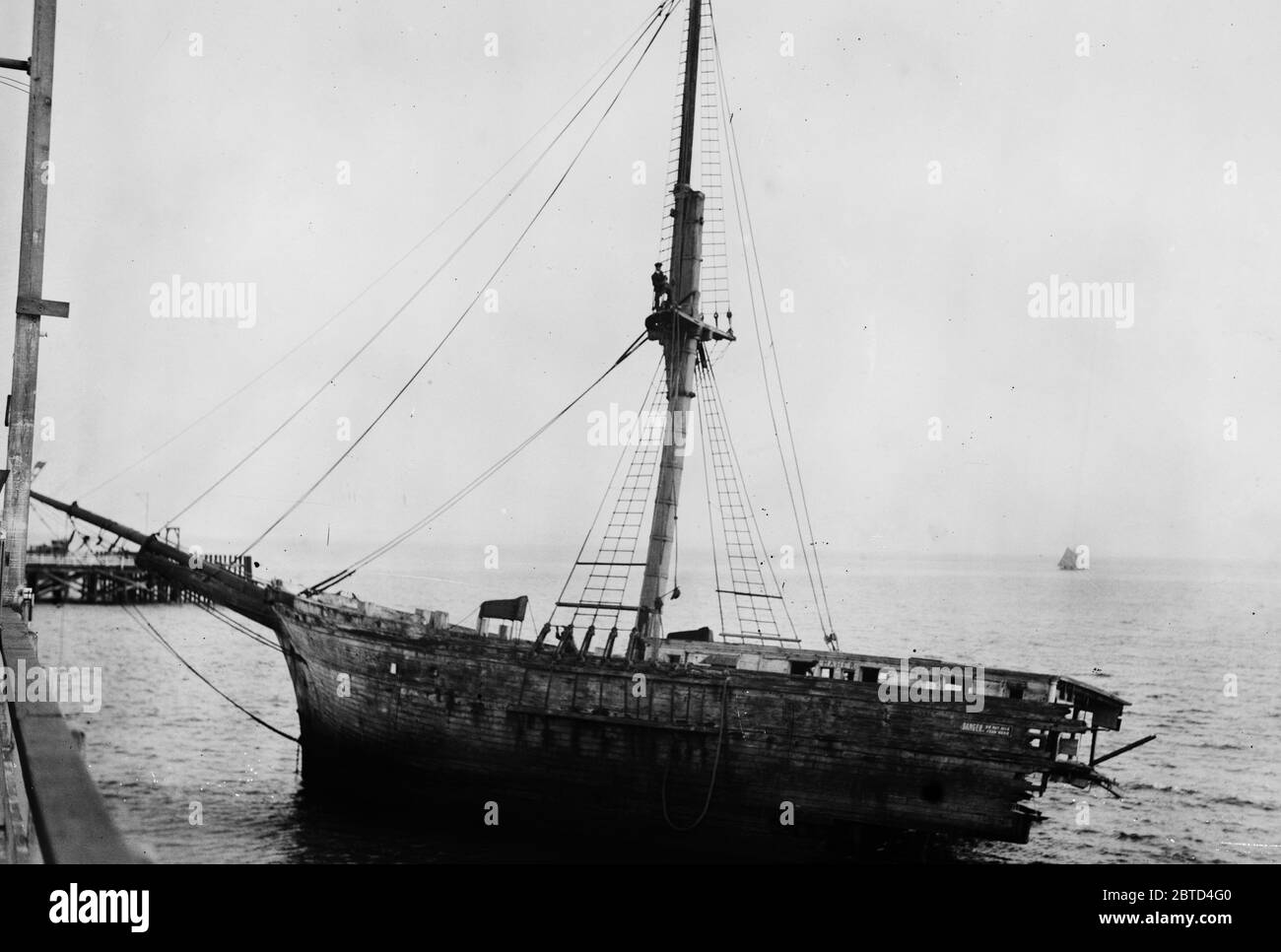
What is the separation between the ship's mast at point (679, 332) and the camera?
18.1m

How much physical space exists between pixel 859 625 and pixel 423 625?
5462 cm

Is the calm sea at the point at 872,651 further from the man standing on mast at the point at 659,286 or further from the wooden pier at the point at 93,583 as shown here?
the man standing on mast at the point at 659,286

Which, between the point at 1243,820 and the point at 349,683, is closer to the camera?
the point at 349,683

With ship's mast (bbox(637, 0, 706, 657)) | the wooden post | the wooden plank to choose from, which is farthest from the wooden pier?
the wooden plank

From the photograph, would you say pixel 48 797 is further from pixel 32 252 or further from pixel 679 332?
pixel 679 332

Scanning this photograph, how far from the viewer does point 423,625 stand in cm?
1842

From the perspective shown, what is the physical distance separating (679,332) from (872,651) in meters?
35.0

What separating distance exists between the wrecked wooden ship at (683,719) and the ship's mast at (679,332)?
0.13 ft

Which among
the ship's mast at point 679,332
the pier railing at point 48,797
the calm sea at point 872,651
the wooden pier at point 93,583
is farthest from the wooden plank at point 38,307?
the wooden pier at point 93,583

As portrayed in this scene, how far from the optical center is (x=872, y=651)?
49406 millimetres
